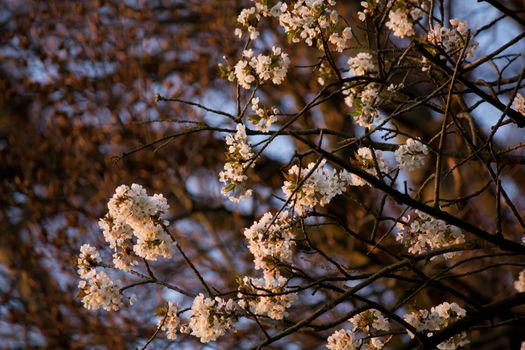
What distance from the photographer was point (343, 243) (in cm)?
741

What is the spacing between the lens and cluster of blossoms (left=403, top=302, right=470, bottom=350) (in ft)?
10.6

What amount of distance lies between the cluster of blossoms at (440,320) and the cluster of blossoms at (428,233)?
248 millimetres

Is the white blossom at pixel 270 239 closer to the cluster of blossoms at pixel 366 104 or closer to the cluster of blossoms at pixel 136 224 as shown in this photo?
the cluster of blossoms at pixel 136 224

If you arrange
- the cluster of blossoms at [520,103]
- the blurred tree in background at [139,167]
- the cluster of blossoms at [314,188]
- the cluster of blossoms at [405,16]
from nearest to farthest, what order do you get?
the cluster of blossoms at [314,188], the cluster of blossoms at [520,103], the cluster of blossoms at [405,16], the blurred tree in background at [139,167]

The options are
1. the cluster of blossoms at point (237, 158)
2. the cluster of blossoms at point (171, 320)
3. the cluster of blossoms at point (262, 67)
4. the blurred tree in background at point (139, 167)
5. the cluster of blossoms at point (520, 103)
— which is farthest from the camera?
the blurred tree in background at point (139, 167)

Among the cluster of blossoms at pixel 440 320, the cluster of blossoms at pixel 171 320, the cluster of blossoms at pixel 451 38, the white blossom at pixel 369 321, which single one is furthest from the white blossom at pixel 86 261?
the cluster of blossoms at pixel 451 38

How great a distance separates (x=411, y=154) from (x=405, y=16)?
822 millimetres

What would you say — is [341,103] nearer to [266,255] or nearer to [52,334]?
[52,334]

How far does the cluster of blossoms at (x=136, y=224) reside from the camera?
3074mm

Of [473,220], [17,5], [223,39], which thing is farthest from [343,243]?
[17,5]

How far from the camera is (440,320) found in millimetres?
3244

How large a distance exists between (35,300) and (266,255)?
4.97m

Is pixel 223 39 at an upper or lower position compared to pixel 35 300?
upper

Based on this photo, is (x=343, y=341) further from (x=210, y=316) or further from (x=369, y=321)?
(x=210, y=316)
